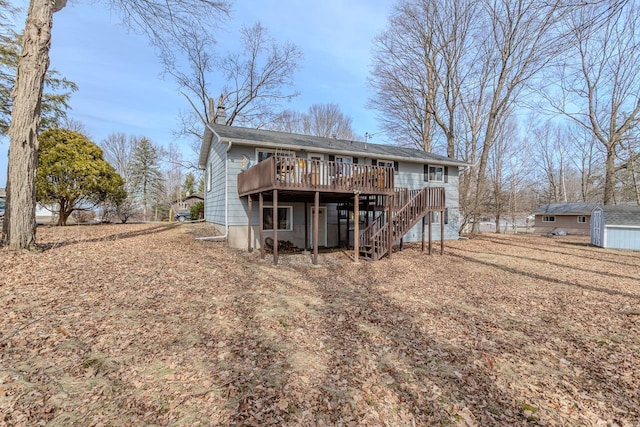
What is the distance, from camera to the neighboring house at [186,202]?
38.9 metres

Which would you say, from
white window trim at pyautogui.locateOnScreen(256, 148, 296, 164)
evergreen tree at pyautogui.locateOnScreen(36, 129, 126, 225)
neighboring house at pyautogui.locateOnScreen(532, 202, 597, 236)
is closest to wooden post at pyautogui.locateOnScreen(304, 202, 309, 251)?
white window trim at pyautogui.locateOnScreen(256, 148, 296, 164)

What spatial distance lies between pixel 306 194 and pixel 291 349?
786 centimetres

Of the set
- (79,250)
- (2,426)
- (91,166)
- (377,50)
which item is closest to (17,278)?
(79,250)

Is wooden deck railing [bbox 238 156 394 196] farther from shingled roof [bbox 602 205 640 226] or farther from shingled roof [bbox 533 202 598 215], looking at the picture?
shingled roof [bbox 533 202 598 215]

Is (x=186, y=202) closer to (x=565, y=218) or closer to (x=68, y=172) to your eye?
(x=68, y=172)

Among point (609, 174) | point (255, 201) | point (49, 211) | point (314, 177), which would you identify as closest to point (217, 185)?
point (255, 201)

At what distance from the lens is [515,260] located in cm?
1237

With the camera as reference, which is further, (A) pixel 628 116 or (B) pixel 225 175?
(A) pixel 628 116

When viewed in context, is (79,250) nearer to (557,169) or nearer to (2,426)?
(2,426)

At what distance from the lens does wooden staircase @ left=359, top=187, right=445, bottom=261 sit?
1186 cm

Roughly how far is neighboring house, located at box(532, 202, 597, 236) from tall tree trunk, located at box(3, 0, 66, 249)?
3730 cm

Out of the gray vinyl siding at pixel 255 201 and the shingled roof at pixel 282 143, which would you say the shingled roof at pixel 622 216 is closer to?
the gray vinyl siding at pixel 255 201

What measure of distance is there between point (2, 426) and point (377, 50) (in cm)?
2831

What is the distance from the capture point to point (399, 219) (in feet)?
41.1
